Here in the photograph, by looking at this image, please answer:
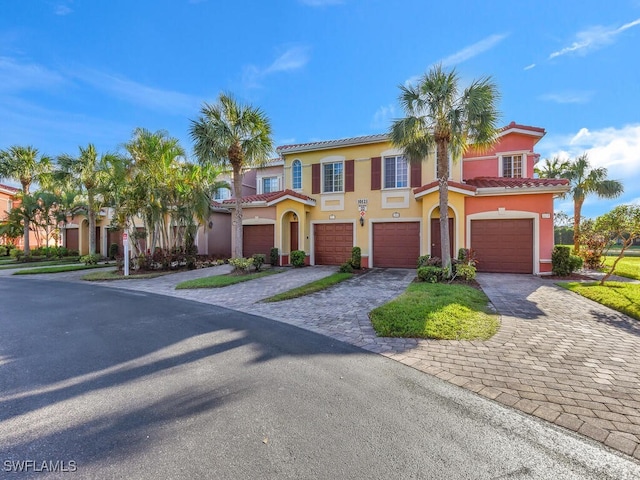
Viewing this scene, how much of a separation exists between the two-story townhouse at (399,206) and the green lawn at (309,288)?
4.39 meters

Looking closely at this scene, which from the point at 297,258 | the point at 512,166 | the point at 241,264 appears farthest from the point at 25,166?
the point at 512,166

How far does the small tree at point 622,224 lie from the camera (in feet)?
29.1

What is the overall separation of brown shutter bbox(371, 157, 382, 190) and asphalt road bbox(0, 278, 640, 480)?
1231 centimetres

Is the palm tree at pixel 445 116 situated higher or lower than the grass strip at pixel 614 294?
higher

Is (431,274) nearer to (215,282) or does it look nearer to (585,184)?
(215,282)

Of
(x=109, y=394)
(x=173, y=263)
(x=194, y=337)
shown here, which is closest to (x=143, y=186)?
(x=173, y=263)

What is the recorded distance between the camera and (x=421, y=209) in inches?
598

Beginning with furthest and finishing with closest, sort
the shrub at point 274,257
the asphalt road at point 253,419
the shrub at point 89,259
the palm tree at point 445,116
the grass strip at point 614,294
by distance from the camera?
1. the shrub at point 89,259
2. the shrub at point 274,257
3. the palm tree at point 445,116
4. the grass strip at point 614,294
5. the asphalt road at point 253,419

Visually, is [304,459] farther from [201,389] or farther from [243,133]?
[243,133]

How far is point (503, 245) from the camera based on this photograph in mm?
13648

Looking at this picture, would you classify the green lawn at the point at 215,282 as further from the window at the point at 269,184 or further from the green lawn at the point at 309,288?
the window at the point at 269,184

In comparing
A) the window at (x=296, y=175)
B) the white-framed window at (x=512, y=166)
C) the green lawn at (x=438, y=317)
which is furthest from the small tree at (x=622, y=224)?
the window at (x=296, y=175)

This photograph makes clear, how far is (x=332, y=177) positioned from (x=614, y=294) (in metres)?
12.8

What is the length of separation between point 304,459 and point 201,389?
5.69 feet
